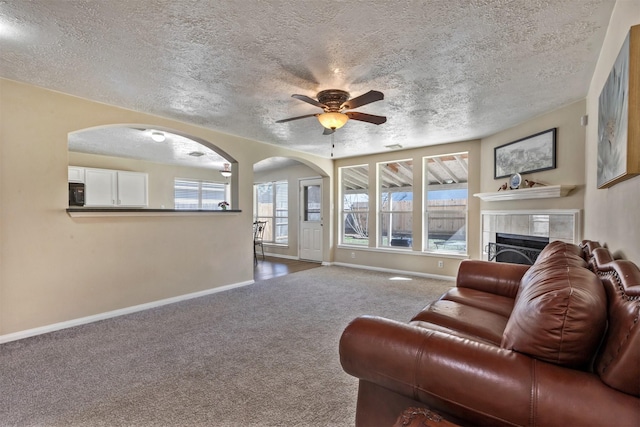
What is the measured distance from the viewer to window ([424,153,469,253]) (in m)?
5.20

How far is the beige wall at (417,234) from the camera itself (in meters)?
4.95

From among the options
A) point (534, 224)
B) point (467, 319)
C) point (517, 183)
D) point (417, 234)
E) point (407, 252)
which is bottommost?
point (407, 252)

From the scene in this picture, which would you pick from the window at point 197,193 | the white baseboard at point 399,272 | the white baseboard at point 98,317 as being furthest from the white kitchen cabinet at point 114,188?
the white baseboard at point 399,272

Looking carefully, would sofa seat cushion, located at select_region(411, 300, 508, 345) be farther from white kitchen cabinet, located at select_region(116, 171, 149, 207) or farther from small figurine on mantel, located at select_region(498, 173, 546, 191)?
white kitchen cabinet, located at select_region(116, 171, 149, 207)

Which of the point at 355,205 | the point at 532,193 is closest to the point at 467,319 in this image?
the point at 532,193

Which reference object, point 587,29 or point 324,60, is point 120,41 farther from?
point 587,29

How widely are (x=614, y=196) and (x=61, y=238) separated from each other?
15.2 ft

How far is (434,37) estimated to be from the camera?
2.06 meters

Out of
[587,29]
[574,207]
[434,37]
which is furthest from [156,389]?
[574,207]

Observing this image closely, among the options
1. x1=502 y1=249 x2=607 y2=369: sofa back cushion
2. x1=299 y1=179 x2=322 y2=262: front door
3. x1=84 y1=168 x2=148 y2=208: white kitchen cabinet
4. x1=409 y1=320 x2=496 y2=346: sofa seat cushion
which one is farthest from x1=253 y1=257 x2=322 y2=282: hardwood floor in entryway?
x1=502 y1=249 x2=607 y2=369: sofa back cushion

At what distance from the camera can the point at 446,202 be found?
536cm

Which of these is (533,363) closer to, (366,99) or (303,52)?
(366,99)

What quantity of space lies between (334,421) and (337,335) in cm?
118

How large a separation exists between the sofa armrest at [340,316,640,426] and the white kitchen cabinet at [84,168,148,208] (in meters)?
6.84
